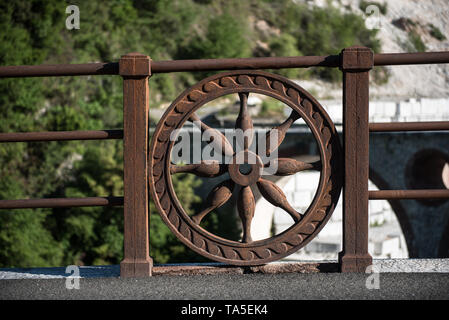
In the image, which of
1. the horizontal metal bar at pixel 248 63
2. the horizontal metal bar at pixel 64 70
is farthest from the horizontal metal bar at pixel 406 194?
the horizontal metal bar at pixel 64 70

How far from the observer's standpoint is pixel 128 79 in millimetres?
2156

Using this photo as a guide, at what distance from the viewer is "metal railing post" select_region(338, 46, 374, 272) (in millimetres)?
2105

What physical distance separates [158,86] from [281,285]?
20610mm

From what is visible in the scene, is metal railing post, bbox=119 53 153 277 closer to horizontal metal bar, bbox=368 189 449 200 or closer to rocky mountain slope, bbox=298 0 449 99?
horizontal metal bar, bbox=368 189 449 200

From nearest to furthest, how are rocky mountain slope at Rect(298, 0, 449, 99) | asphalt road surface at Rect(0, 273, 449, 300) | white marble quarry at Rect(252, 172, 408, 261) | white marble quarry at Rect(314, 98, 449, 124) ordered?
asphalt road surface at Rect(0, 273, 449, 300), white marble quarry at Rect(314, 98, 449, 124), white marble quarry at Rect(252, 172, 408, 261), rocky mountain slope at Rect(298, 0, 449, 99)

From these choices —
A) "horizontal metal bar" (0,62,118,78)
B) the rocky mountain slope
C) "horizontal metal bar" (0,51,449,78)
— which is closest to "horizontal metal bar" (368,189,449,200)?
"horizontal metal bar" (0,51,449,78)

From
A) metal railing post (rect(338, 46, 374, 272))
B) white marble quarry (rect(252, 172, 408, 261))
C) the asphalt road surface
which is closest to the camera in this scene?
the asphalt road surface

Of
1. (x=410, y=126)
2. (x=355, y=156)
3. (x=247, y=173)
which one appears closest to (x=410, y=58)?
(x=410, y=126)

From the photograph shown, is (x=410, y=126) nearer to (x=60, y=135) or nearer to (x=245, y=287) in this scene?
(x=245, y=287)

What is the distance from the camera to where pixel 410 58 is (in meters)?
2.14

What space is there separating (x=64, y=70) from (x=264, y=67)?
2.58 ft

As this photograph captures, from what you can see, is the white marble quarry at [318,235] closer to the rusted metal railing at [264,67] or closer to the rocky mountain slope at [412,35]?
the rocky mountain slope at [412,35]

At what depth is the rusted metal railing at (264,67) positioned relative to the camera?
2.11m

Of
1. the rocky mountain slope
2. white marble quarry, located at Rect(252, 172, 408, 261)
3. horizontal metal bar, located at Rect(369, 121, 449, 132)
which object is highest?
the rocky mountain slope
